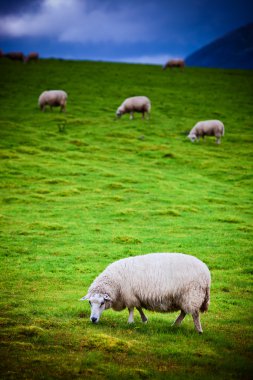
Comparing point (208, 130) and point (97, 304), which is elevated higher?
point (208, 130)

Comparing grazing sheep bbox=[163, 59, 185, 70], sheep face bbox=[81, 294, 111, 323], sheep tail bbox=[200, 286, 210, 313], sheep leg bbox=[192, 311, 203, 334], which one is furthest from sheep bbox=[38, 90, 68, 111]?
sheep leg bbox=[192, 311, 203, 334]

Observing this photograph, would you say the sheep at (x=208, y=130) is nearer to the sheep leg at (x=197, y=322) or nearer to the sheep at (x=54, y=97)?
the sheep at (x=54, y=97)

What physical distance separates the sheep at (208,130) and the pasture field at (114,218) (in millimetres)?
1012

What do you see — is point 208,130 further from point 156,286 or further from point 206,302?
point 156,286

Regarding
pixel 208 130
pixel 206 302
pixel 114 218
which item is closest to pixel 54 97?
pixel 208 130

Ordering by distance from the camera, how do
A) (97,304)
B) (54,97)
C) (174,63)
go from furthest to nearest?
1. (174,63)
2. (54,97)
3. (97,304)

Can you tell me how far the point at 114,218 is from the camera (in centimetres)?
1980

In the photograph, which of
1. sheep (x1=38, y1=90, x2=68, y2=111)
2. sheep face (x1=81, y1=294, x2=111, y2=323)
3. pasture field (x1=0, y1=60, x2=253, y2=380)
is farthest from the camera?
sheep (x1=38, y1=90, x2=68, y2=111)

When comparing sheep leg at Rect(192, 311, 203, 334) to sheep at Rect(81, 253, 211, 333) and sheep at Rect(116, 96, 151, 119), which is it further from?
sheep at Rect(116, 96, 151, 119)

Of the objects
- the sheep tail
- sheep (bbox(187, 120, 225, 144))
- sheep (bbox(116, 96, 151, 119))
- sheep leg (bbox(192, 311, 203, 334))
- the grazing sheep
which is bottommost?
sheep leg (bbox(192, 311, 203, 334))

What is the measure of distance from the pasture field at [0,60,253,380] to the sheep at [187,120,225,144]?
1.01 meters

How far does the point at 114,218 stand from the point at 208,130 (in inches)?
650

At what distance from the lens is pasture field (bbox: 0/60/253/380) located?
8.06 m

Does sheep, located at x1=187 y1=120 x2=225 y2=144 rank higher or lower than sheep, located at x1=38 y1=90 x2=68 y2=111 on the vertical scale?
lower
